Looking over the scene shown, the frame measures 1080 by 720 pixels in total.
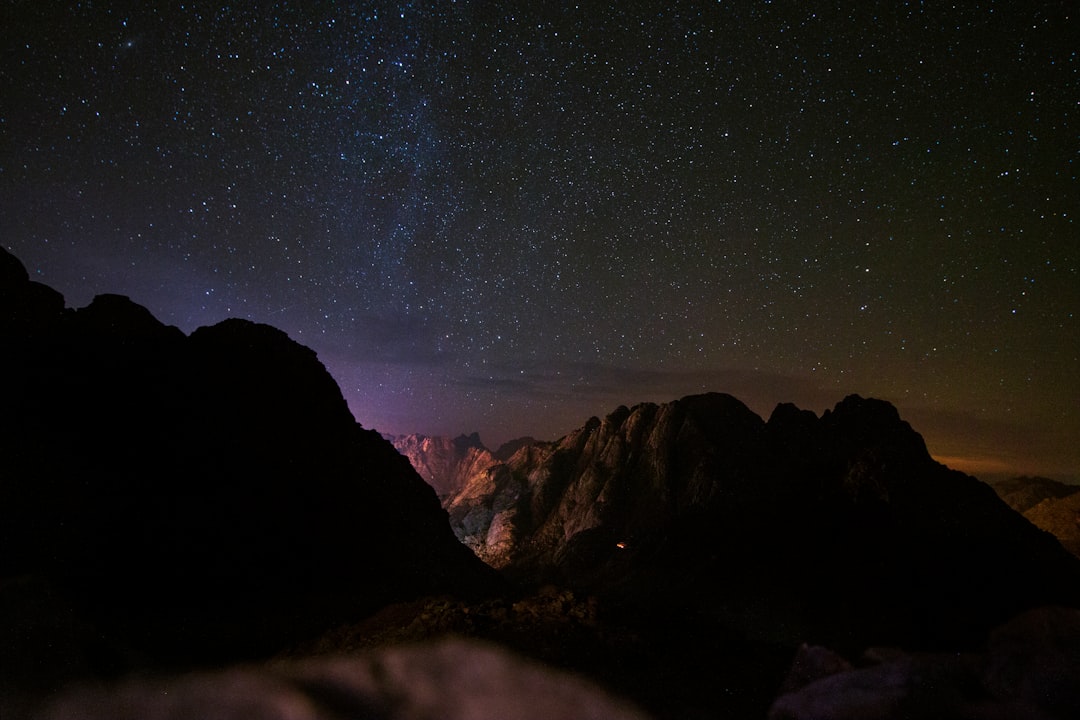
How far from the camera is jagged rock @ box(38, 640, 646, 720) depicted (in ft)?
34.0

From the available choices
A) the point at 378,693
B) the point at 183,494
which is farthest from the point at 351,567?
the point at 378,693

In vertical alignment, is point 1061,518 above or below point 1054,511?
below

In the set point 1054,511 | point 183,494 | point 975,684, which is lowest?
point 1054,511

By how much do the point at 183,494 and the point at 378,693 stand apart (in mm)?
15562

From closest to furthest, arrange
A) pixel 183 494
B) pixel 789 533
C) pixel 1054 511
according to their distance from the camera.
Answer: pixel 183 494 → pixel 789 533 → pixel 1054 511

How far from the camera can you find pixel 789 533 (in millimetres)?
40000

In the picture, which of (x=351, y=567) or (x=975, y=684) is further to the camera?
(x=351, y=567)

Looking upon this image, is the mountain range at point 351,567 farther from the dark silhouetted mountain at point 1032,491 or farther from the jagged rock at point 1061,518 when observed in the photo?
the dark silhouetted mountain at point 1032,491

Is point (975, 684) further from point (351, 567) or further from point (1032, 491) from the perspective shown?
point (1032, 491)

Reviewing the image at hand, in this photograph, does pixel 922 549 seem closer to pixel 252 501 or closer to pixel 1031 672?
pixel 1031 672

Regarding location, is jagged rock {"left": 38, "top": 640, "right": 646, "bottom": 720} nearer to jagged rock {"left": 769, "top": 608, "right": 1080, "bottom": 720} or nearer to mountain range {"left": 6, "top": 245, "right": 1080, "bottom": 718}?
mountain range {"left": 6, "top": 245, "right": 1080, "bottom": 718}

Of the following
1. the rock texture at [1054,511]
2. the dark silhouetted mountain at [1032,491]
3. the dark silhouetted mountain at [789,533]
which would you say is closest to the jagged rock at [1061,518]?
the rock texture at [1054,511]

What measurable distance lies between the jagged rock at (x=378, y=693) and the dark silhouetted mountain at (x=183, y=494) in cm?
182

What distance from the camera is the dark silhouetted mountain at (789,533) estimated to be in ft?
100
